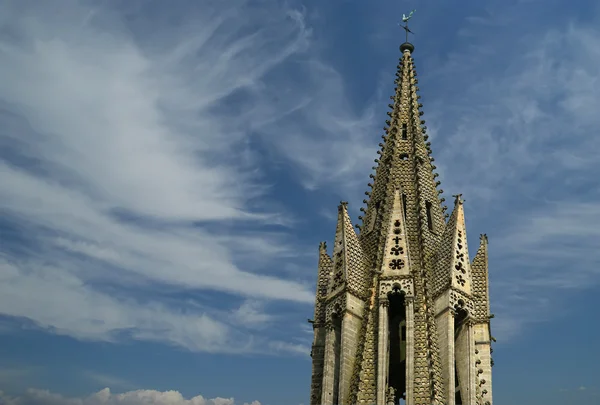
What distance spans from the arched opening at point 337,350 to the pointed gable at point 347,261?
41.0 inches

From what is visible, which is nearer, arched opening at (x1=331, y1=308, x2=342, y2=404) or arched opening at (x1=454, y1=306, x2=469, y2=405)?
arched opening at (x1=331, y1=308, x2=342, y2=404)

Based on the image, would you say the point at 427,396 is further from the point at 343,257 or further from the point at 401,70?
the point at 401,70

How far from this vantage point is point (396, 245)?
32312mm

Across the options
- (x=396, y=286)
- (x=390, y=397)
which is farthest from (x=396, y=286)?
(x=390, y=397)

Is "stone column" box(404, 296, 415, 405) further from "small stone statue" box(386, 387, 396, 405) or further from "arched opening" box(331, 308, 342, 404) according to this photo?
"arched opening" box(331, 308, 342, 404)

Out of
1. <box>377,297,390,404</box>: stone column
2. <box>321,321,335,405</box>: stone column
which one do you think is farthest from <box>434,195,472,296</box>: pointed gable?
<box>321,321,335,405</box>: stone column

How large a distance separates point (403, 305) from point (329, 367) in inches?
156

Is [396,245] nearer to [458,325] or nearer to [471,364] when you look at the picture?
[458,325]

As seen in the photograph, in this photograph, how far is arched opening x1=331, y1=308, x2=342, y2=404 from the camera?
97.7ft

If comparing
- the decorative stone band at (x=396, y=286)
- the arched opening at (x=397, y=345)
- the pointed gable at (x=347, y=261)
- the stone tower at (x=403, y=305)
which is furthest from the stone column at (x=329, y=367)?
the arched opening at (x=397, y=345)

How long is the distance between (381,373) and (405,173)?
982 cm

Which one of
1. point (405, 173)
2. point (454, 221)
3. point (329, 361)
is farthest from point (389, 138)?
point (329, 361)

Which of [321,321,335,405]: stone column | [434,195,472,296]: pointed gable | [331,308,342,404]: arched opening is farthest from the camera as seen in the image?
[434,195,472,296]: pointed gable

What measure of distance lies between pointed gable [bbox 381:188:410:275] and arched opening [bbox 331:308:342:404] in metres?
2.37
